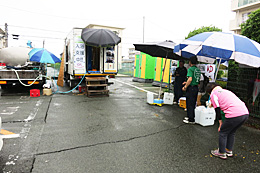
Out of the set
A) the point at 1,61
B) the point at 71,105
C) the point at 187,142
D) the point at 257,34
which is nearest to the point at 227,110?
the point at 187,142

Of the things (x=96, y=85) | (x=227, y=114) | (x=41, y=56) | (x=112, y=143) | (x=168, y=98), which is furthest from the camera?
(x=96, y=85)

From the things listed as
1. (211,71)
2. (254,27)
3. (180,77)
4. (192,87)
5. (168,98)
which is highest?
(254,27)

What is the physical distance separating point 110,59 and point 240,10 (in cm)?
2967

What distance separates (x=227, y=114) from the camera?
3.18 metres

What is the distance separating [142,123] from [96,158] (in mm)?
2212

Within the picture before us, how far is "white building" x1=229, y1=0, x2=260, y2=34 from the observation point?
27.5m

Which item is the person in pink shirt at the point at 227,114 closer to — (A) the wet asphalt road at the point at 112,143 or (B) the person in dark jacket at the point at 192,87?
(A) the wet asphalt road at the point at 112,143

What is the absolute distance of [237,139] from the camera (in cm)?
433

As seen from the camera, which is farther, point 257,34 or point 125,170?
point 257,34

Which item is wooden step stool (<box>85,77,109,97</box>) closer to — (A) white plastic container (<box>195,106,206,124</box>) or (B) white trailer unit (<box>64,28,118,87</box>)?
(B) white trailer unit (<box>64,28,118,87</box>)

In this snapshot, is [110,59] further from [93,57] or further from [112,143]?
[112,143]

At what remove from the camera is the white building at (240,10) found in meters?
27.5

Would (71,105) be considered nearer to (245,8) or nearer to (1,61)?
(1,61)

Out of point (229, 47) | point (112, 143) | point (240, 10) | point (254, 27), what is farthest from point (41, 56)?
point (240, 10)
